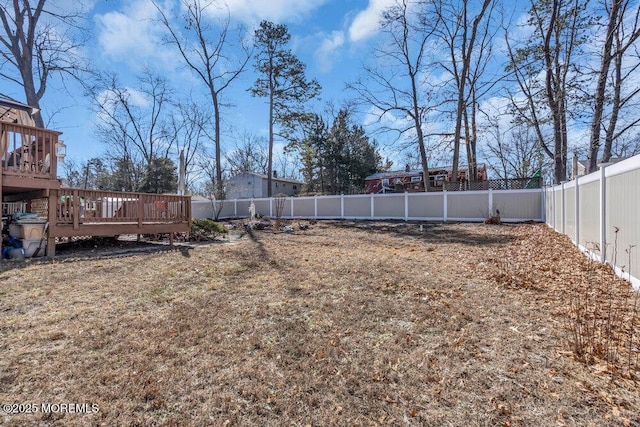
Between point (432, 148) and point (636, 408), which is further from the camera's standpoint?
point (432, 148)

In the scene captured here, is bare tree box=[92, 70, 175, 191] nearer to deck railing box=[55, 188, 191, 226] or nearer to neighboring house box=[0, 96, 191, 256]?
neighboring house box=[0, 96, 191, 256]

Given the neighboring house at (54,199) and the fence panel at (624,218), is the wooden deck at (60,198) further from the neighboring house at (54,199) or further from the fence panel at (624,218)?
the fence panel at (624,218)

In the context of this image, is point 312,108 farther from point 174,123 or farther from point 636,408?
point 636,408

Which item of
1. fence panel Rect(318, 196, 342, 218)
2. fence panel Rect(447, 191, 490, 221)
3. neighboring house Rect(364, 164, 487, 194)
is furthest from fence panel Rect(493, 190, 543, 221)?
neighboring house Rect(364, 164, 487, 194)

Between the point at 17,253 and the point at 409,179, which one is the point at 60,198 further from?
the point at 409,179

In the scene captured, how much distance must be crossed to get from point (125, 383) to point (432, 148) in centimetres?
1714

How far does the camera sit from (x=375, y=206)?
1581 centimetres

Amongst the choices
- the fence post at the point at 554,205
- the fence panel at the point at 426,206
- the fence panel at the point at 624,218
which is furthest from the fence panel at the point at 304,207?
the fence panel at the point at 624,218

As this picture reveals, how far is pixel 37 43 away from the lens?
38.1ft

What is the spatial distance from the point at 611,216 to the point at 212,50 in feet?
69.2

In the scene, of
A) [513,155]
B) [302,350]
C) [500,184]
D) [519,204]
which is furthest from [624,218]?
[513,155]

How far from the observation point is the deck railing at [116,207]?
6.14m

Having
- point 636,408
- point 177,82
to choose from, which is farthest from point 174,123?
point 636,408

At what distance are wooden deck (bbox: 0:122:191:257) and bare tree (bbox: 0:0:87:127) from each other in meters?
5.97
